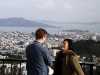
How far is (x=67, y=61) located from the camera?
19.5 feet

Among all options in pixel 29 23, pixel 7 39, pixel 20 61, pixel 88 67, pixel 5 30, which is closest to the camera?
pixel 88 67

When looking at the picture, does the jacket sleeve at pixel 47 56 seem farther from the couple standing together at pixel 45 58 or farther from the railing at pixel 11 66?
the railing at pixel 11 66

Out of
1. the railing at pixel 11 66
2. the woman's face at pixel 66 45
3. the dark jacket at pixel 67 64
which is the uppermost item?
the woman's face at pixel 66 45

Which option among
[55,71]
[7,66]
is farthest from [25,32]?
[55,71]

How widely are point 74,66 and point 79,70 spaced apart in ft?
0.34

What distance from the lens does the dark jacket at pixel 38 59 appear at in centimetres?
587

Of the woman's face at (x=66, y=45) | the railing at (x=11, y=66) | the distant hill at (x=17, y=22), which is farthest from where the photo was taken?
the distant hill at (x=17, y=22)

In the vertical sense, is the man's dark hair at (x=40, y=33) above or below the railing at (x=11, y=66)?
above

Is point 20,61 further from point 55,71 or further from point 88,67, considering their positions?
point 55,71

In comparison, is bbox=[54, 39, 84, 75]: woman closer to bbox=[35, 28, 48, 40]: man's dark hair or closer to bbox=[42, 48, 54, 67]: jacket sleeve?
bbox=[42, 48, 54, 67]: jacket sleeve

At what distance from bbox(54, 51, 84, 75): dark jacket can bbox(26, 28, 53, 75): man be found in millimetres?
207

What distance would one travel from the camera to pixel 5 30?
17.7 m

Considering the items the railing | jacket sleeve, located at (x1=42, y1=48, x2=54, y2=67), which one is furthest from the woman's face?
the railing

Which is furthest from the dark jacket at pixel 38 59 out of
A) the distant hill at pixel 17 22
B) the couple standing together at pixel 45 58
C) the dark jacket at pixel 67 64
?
the distant hill at pixel 17 22
